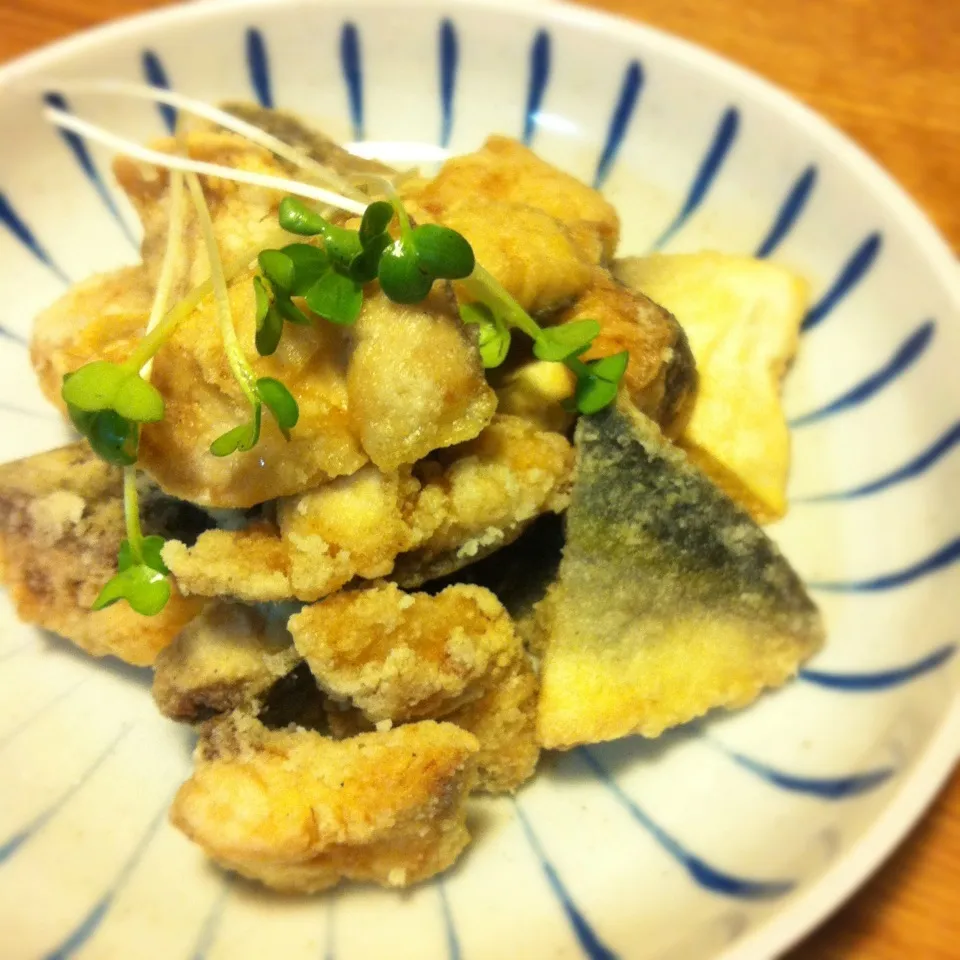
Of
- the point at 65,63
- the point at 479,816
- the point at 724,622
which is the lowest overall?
the point at 479,816

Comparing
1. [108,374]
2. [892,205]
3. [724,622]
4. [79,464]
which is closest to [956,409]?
[892,205]

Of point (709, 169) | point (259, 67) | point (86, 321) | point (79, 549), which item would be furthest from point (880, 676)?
point (259, 67)

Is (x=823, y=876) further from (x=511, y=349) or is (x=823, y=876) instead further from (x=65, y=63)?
(x=65, y=63)

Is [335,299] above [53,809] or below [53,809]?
above

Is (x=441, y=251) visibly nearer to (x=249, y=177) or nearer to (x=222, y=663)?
(x=249, y=177)

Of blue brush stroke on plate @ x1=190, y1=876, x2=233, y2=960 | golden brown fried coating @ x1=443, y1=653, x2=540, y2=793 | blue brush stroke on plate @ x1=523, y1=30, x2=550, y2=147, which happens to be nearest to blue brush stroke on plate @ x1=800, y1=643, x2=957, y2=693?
golden brown fried coating @ x1=443, y1=653, x2=540, y2=793

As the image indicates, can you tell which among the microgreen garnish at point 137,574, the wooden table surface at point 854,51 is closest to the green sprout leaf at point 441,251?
the microgreen garnish at point 137,574
